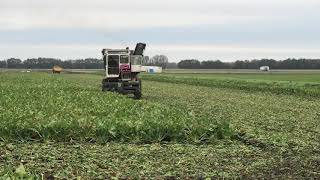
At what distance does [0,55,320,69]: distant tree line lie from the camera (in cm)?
13650

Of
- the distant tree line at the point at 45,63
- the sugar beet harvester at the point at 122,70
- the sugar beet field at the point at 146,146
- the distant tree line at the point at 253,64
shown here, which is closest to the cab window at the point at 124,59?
the sugar beet harvester at the point at 122,70

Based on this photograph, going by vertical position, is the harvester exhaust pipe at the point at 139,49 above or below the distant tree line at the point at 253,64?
above

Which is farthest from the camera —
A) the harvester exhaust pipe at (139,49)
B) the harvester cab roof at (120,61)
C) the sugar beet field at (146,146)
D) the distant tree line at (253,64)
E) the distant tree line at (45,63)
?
the distant tree line at (45,63)

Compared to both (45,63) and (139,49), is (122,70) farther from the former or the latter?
(45,63)

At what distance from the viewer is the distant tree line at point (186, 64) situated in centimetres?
13650

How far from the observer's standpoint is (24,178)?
21.3 ft

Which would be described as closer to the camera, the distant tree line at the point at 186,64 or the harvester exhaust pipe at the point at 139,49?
the harvester exhaust pipe at the point at 139,49

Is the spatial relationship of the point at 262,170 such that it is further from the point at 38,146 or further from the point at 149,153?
the point at 38,146

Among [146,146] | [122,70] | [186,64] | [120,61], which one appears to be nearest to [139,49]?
[120,61]

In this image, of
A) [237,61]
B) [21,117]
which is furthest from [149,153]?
[237,61]

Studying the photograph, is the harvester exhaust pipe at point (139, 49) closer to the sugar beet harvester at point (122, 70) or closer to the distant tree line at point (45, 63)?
the sugar beet harvester at point (122, 70)

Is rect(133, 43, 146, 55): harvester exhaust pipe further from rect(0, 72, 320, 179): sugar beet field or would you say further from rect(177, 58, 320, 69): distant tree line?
rect(177, 58, 320, 69): distant tree line

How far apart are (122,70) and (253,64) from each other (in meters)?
121

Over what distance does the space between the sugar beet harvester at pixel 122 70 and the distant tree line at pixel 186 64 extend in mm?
87635
